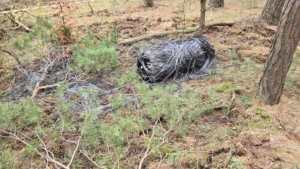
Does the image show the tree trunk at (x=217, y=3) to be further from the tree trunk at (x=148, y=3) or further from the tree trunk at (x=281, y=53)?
the tree trunk at (x=281, y=53)

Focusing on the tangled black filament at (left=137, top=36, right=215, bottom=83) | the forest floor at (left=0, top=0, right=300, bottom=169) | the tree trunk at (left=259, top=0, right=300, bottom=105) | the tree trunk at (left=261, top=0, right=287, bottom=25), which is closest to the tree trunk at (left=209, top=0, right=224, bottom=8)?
the tree trunk at (left=261, top=0, right=287, bottom=25)

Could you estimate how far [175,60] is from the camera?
3605 millimetres

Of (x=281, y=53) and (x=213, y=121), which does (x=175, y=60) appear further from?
(x=281, y=53)

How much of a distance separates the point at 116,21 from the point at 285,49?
12.7 ft

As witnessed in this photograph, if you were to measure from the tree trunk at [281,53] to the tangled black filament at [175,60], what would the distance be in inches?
36.3

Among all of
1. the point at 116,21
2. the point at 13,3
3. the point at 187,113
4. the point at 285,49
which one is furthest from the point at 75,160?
the point at 13,3

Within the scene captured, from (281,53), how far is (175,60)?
1.22m

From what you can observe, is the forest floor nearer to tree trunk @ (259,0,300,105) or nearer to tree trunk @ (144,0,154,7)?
tree trunk @ (259,0,300,105)

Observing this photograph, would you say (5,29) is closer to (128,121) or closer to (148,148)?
(128,121)

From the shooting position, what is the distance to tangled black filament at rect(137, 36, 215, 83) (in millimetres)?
3523

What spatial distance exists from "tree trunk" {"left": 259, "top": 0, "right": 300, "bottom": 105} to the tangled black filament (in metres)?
0.92

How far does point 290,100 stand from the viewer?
3.01 metres

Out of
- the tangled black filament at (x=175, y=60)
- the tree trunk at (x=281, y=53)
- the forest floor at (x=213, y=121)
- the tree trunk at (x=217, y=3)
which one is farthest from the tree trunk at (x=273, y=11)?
the tree trunk at (x=281, y=53)

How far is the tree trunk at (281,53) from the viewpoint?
2.62m
